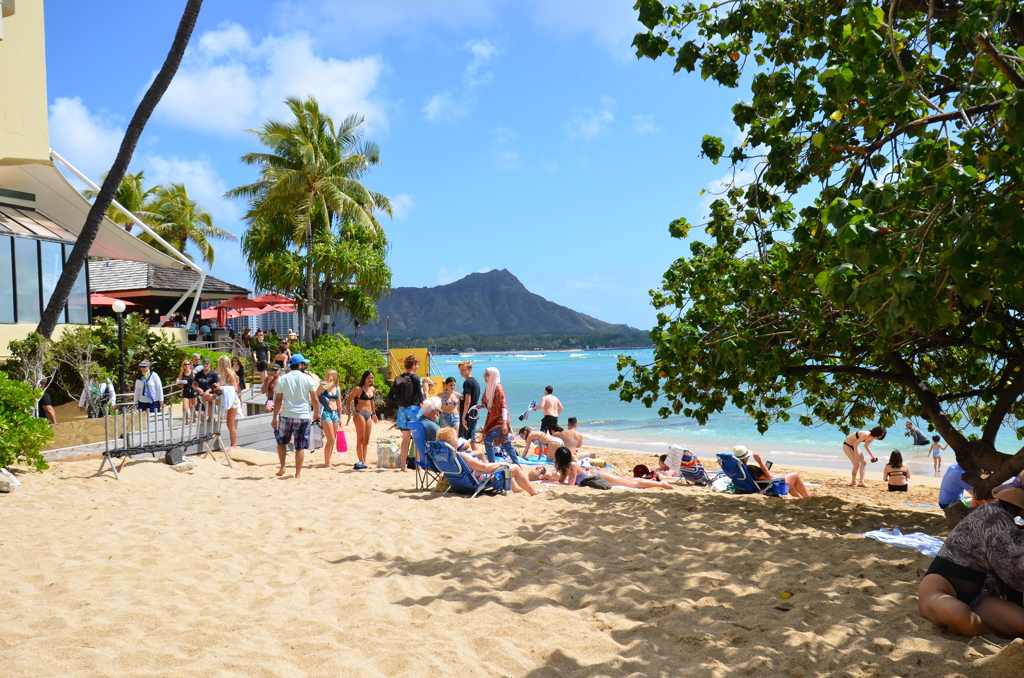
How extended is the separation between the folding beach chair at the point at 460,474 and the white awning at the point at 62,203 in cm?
1023

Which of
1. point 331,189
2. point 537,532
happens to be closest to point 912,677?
point 537,532

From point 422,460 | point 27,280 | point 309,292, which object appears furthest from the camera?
point 309,292

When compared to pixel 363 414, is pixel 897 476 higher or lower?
lower

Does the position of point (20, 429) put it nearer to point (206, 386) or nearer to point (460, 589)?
point (206, 386)

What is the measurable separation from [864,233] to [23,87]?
16.2 m

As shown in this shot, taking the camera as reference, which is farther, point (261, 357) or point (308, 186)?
point (308, 186)

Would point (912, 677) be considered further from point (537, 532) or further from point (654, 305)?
point (654, 305)

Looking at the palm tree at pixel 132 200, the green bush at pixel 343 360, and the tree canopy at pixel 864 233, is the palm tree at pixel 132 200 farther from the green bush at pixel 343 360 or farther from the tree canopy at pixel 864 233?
the tree canopy at pixel 864 233

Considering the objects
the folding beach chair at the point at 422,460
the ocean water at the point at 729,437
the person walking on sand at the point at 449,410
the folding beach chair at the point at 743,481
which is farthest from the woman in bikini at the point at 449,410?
the ocean water at the point at 729,437

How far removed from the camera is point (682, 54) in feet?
20.5

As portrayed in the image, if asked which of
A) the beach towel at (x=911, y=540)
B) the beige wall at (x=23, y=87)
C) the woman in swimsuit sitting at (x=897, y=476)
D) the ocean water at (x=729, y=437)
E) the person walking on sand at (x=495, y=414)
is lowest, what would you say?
the ocean water at (x=729, y=437)

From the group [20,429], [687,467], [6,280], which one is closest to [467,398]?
[687,467]

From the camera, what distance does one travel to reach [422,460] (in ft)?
27.5

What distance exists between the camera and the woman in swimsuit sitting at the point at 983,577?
143 inches
